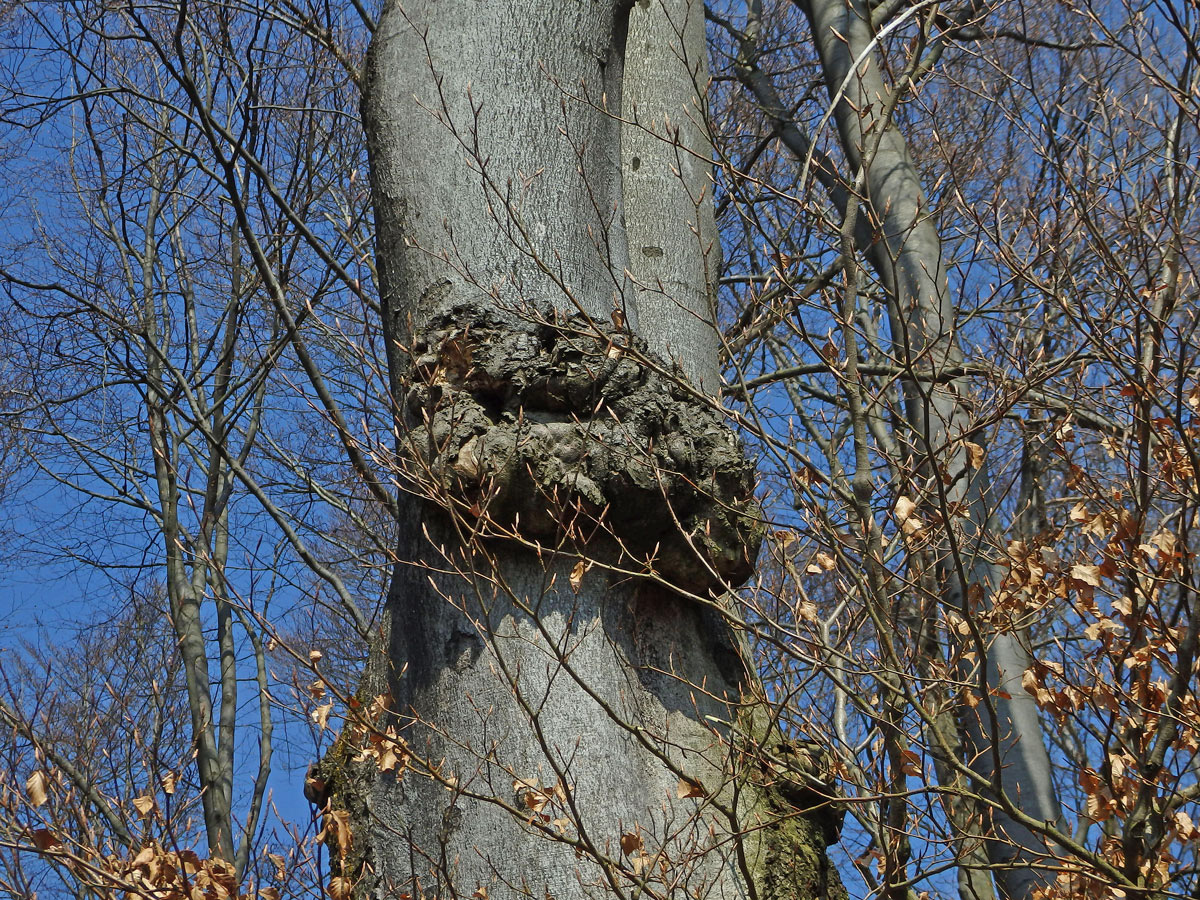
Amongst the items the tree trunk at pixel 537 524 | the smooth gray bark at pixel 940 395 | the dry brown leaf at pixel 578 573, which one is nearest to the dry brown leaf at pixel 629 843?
the tree trunk at pixel 537 524

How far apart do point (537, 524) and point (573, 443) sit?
0.20 m

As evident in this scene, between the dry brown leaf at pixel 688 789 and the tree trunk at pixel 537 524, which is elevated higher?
the tree trunk at pixel 537 524

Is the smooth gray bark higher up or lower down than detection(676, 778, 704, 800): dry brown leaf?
higher up

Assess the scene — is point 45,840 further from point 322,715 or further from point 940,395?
point 940,395

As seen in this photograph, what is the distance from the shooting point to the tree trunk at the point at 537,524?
7.06 feet

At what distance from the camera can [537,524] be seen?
236 centimetres

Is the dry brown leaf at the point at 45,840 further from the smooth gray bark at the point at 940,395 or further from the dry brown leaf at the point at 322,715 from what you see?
the smooth gray bark at the point at 940,395

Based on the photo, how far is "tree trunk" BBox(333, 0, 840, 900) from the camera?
215 cm

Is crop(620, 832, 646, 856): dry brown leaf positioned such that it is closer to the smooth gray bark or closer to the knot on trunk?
the knot on trunk

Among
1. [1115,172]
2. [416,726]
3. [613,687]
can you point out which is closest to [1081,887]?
[613,687]

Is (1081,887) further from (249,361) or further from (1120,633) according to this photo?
(249,361)

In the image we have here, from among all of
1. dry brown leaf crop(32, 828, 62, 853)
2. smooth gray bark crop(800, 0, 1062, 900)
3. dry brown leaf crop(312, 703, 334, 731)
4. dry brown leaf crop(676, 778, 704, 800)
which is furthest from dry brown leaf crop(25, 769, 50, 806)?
smooth gray bark crop(800, 0, 1062, 900)

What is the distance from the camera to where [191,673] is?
215 inches

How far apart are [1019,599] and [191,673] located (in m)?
4.33
